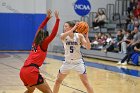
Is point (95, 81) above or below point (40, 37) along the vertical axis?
below

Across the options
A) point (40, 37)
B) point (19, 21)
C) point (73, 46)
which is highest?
point (19, 21)

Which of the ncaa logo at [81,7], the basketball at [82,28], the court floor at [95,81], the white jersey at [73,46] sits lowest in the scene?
the court floor at [95,81]

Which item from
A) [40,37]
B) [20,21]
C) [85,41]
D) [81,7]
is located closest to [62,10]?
[20,21]

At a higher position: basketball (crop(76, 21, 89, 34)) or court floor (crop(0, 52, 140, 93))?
basketball (crop(76, 21, 89, 34))

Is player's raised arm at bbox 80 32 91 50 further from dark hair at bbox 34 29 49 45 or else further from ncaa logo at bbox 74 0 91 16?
ncaa logo at bbox 74 0 91 16

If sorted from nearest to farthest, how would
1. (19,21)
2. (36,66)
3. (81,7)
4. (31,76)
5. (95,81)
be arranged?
(31,76) < (36,66) < (95,81) < (81,7) < (19,21)

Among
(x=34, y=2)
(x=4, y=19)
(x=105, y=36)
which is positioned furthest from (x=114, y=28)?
(x=4, y=19)

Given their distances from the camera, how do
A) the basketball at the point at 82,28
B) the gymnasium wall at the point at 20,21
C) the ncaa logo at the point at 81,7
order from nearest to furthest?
the basketball at the point at 82,28 < the ncaa logo at the point at 81,7 < the gymnasium wall at the point at 20,21

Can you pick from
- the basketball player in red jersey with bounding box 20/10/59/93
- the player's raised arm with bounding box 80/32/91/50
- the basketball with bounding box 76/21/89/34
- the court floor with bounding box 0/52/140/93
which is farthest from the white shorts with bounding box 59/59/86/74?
the court floor with bounding box 0/52/140/93

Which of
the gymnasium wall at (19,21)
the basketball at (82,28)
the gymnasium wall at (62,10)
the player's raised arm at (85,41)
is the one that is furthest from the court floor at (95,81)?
the gymnasium wall at (62,10)

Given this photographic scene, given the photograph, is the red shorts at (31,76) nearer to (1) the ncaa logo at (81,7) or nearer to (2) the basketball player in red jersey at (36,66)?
(2) the basketball player in red jersey at (36,66)

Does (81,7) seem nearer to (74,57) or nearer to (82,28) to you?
(74,57)

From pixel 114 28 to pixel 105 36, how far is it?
264cm

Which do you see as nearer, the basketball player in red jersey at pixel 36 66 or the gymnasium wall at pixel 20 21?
the basketball player in red jersey at pixel 36 66
